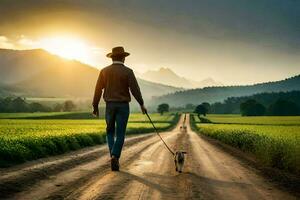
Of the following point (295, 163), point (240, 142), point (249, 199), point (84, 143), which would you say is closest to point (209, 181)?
point (249, 199)

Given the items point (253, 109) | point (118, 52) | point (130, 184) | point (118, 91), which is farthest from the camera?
point (253, 109)

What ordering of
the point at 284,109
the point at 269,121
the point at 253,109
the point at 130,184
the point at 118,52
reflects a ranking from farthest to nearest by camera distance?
1. the point at 253,109
2. the point at 284,109
3. the point at 269,121
4. the point at 118,52
5. the point at 130,184

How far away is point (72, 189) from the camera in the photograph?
798 cm

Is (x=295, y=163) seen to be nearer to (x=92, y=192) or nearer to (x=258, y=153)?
(x=258, y=153)

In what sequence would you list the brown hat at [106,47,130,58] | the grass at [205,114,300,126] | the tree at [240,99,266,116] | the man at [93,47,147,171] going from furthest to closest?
the tree at [240,99,266,116]
the grass at [205,114,300,126]
the brown hat at [106,47,130,58]
the man at [93,47,147,171]

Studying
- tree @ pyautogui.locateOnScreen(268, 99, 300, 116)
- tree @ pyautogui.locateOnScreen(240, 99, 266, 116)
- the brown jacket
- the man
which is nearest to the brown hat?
the man

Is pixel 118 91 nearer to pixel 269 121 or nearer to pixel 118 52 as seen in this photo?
pixel 118 52

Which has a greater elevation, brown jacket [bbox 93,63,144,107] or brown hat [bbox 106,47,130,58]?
brown hat [bbox 106,47,130,58]

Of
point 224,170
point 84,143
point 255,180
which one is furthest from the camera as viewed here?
point 84,143

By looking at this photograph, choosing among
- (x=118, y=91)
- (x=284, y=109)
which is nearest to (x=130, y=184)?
(x=118, y=91)

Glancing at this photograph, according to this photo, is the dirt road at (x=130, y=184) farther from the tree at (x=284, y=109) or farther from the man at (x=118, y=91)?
the tree at (x=284, y=109)

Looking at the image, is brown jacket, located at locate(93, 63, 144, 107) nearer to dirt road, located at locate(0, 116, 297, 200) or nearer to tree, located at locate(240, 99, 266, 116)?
dirt road, located at locate(0, 116, 297, 200)

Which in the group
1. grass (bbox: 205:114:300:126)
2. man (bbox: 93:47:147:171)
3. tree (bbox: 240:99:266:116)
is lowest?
grass (bbox: 205:114:300:126)

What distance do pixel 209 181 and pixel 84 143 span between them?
15485 millimetres
